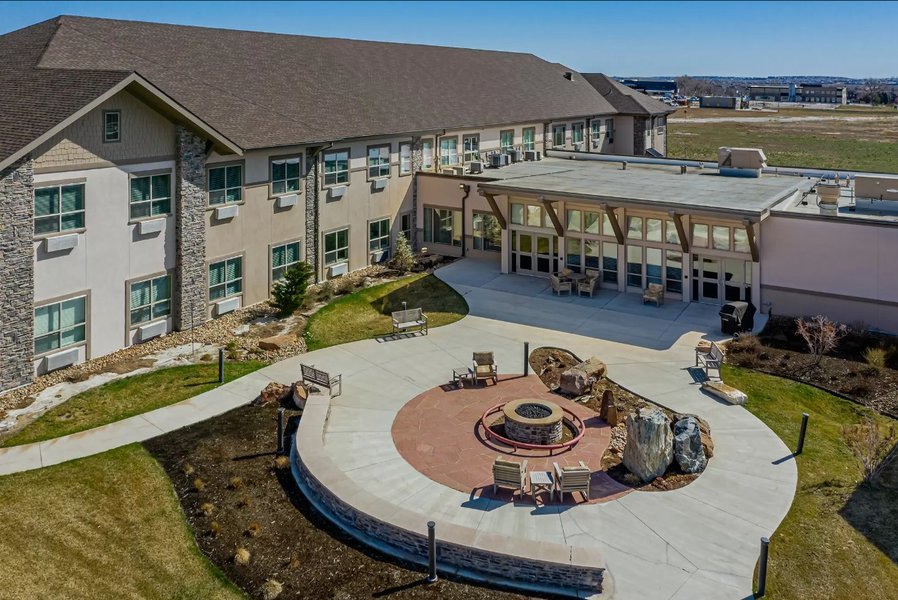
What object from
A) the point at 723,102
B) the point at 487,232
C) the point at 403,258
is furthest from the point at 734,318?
the point at 723,102

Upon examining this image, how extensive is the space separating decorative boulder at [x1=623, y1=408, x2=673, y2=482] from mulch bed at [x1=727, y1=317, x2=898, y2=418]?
7.93 meters

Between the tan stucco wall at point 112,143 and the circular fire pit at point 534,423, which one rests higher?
the tan stucco wall at point 112,143

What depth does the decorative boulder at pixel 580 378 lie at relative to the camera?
20906mm

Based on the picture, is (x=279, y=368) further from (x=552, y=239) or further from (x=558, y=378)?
(x=552, y=239)

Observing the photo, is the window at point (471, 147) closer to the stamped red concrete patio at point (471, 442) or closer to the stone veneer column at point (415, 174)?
the stone veneer column at point (415, 174)

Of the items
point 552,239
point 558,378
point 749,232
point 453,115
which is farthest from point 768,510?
point 453,115

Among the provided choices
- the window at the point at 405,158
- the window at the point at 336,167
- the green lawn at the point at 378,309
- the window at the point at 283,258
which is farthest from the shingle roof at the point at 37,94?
the window at the point at 405,158

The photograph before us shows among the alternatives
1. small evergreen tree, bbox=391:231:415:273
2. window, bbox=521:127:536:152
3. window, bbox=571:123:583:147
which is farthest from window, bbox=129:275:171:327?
window, bbox=571:123:583:147

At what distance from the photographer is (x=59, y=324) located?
72.2 feet

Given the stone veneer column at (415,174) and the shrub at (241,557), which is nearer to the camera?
the shrub at (241,557)

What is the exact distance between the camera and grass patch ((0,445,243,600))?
13016mm

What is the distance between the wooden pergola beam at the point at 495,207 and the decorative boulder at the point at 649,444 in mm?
17396

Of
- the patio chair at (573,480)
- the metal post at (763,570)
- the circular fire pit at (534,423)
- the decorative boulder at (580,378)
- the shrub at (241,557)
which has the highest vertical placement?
the decorative boulder at (580,378)

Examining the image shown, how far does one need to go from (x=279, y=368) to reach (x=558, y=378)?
883cm
